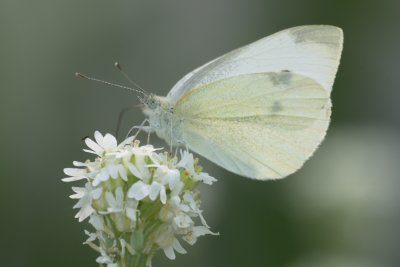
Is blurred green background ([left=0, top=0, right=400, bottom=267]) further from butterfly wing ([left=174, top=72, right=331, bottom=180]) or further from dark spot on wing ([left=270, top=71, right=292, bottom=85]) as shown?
dark spot on wing ([left=270, top=71, right=292, bottom=85])

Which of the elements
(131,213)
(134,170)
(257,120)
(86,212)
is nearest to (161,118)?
(257,120)

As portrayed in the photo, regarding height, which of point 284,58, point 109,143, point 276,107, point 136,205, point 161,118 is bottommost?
point 136,205

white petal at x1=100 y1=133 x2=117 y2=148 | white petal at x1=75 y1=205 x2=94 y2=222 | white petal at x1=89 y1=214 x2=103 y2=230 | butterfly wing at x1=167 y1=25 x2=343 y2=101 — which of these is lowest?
white petal at x1=89 y1=214 x2=103 y2=230

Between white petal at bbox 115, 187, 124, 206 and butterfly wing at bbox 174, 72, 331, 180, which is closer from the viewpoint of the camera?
white petal at bbox 115, 187, 124, 206

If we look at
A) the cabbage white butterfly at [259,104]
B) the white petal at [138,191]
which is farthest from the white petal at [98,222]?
the cabbage white butterfly at [259,104]

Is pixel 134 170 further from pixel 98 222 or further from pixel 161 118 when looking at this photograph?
pixel 161 118

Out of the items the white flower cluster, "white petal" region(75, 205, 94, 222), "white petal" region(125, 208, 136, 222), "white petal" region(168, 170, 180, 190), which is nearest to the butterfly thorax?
the white flower cluster

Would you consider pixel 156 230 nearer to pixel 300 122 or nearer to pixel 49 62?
pixel 300 122
